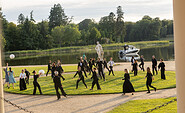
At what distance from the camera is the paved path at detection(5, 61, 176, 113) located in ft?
38.7

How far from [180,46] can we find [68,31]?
244 ft

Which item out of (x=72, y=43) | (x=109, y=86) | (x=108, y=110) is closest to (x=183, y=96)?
(x=108, y=110)

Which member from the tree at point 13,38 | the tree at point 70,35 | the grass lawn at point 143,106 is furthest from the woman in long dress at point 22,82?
the tree at point 70,35

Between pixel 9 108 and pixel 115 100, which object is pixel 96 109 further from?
pixel 9 108

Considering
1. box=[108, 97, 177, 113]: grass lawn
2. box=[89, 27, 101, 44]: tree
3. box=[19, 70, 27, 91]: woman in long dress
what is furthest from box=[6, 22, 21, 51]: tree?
box=[108, 97, 177, 113]: grass lawn

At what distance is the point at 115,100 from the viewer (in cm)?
1319

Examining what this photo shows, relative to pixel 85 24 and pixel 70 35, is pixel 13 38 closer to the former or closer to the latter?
pixel 70 35

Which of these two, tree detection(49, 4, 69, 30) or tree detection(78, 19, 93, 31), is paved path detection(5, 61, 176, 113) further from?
tree detection(78, 19, 93, 31)

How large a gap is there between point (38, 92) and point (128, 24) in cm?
9542

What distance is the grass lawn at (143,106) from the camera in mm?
10681

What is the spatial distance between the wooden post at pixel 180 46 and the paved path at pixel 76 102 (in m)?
5.72

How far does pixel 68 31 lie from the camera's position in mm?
79250

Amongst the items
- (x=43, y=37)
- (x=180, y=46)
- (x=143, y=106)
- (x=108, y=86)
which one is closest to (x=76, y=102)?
(x=143, y=106)

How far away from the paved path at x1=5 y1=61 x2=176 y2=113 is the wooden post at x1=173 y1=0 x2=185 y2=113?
5716mm
